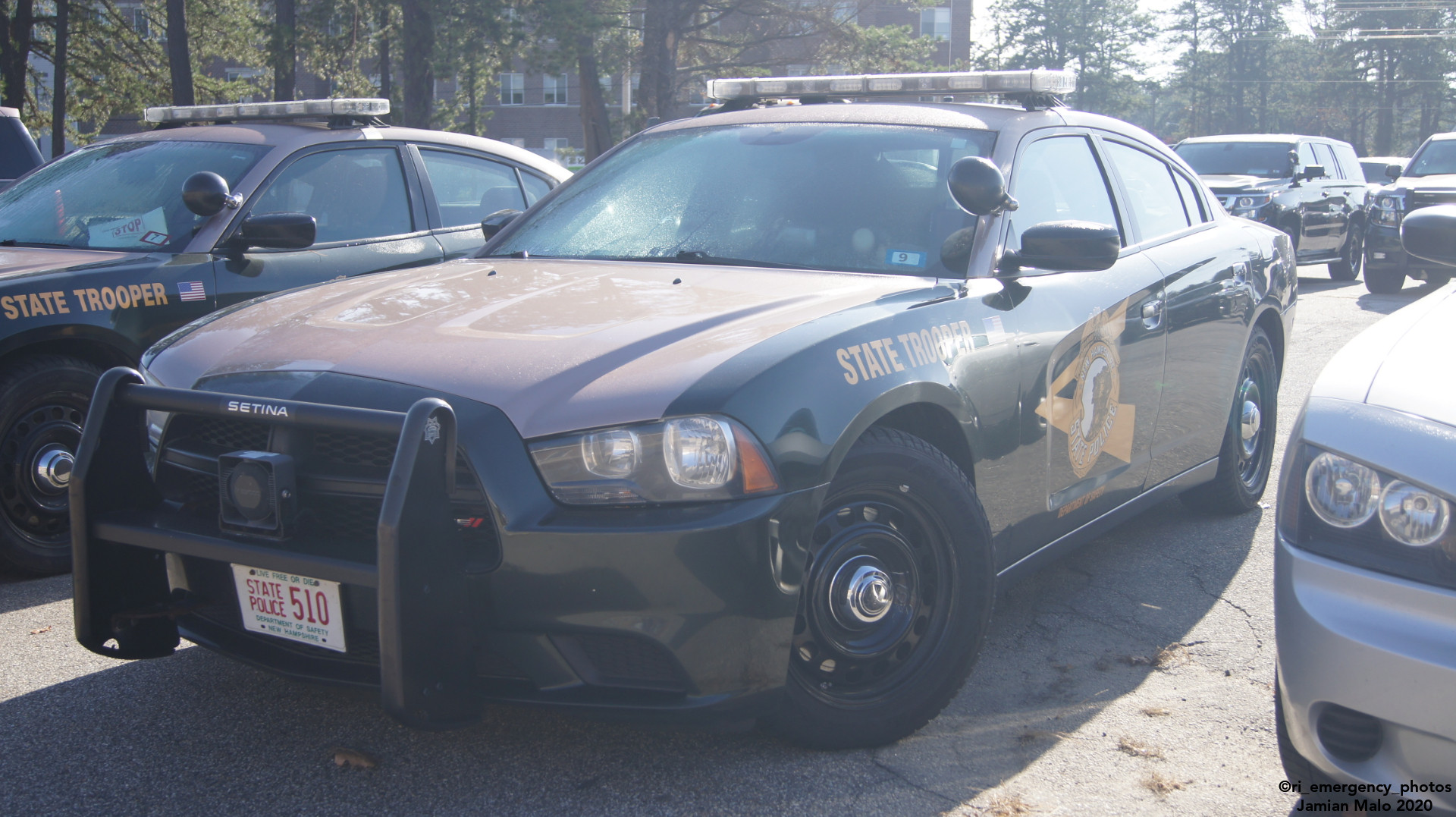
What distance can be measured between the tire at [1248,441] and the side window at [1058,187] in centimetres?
119

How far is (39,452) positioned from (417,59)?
17663 mm

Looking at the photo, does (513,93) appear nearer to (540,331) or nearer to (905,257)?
(905,257)

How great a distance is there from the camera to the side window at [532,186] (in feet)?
21.5

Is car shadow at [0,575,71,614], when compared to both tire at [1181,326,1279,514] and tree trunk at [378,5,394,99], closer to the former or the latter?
tire at [1181,326,1279,514]

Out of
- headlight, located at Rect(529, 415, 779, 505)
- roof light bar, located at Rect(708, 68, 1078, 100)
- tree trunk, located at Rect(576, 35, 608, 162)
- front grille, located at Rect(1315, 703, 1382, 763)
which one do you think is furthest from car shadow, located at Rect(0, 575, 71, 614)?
tree trunk, located at Rect(576, 35, 608, 162)

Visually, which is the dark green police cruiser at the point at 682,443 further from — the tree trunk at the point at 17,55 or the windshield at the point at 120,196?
the tree trunk at the point at 17,55

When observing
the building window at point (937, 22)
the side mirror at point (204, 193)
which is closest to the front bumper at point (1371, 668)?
the side mirror at point (204, 193)

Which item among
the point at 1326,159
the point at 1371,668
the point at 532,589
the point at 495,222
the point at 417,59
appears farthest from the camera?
the point at 417,59

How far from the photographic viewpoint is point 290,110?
581 centimetres

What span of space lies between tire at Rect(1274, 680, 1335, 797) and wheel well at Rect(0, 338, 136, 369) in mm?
4071

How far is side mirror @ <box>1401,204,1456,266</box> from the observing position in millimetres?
3379

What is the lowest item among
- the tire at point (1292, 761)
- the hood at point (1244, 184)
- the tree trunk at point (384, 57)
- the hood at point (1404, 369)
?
the tire at point (1292, 761)

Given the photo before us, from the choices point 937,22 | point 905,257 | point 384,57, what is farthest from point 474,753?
point 937,22

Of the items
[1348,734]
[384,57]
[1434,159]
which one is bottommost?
[1348,734]
